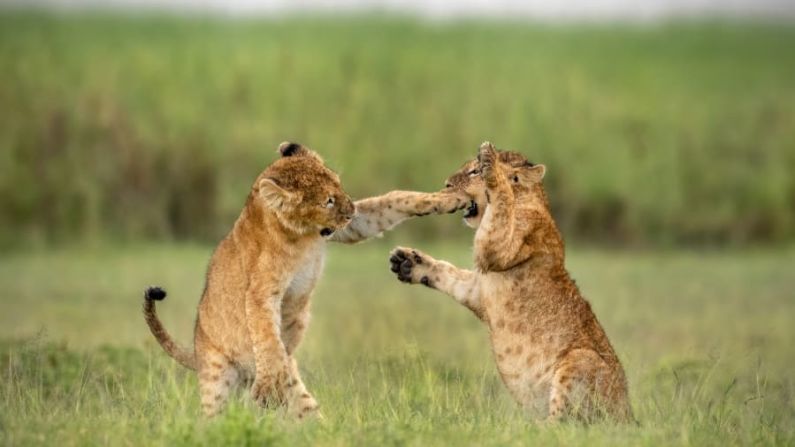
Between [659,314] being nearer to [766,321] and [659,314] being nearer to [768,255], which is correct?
[766,321]

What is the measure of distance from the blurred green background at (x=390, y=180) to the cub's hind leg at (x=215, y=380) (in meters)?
0.42

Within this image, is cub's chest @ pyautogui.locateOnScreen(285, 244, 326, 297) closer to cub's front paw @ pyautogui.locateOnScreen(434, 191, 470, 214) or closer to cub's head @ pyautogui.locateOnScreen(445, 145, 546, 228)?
cub's front paw @ pyautogui.locateOnScreen(434, 191, 470, 214)

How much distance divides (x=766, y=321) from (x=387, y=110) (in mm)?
7768

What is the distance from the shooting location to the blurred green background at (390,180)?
11.6 meters

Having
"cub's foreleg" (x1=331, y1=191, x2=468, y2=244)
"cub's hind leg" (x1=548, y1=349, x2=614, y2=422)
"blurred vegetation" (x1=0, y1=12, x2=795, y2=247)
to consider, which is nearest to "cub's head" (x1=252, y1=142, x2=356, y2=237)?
"cub's foreleg" (x1=331, y1=191, x2=468, y2=244)

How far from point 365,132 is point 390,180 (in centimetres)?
111

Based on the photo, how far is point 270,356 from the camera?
24.7 feet

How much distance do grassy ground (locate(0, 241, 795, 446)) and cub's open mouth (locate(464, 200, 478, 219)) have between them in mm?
851

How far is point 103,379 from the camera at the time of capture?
9.23m

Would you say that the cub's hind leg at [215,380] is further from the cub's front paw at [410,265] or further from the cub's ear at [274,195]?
the cub's front paw at [410,265]

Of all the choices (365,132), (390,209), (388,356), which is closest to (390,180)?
(365,132)

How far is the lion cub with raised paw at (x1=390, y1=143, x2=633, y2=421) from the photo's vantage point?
7.67 metres

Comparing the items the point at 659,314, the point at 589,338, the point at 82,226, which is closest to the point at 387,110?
the point at 82,226

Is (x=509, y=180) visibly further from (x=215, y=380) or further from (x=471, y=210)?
(x=215, y=380)
